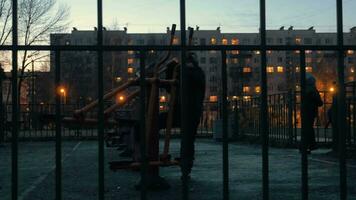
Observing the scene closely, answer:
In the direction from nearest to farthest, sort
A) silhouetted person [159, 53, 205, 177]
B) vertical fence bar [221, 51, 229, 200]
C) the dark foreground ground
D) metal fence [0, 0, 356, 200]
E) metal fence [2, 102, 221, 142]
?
1. metal fence [0, 0, 356, 200]
2. vertical fence bar [221, 51, 229, 200]
3. the dark foreground ground
4. silhouetted person [159, 53, 205, 177]
5. metal fence [2, 102, 221, 142]

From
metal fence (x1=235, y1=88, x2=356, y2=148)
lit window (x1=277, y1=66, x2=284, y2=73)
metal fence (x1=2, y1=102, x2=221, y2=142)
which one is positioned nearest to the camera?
metal fence (x1=235, y1=88, x2=356, y2=148)

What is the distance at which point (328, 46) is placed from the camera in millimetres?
3871

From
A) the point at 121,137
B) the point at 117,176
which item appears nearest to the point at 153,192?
the point at 117,176

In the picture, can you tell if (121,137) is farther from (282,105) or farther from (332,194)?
(332,194)

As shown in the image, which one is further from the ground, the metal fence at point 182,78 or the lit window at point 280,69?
the lit window at point 280,69

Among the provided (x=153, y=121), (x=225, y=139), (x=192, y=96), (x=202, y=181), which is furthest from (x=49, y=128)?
(x=225, y=139)

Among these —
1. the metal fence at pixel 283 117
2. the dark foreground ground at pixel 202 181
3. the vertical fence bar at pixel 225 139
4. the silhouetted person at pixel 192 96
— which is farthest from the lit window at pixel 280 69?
the vertical fence bar at pixel 225 139

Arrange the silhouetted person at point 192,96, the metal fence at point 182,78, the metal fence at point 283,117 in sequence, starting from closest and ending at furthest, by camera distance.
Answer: the metal fence at point 182,78 < the silhouetted person at point 192,96 < the metal fence at point 283,117

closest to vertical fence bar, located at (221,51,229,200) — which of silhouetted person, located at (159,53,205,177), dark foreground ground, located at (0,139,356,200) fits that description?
dark foreground ground, located at (0,139,356,200)

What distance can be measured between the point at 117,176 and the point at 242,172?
6.14 ft

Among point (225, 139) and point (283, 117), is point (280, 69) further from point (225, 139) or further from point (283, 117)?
point (225, 139)

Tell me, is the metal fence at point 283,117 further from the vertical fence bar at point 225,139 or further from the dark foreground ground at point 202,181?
the vertical fence bar at point 225,139

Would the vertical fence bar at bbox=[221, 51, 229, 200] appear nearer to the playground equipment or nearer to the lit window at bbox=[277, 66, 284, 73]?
the playground equipment

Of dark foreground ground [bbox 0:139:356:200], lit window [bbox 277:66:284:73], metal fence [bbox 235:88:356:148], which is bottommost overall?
dark foreground ground [bbox 0:139:356:200]
